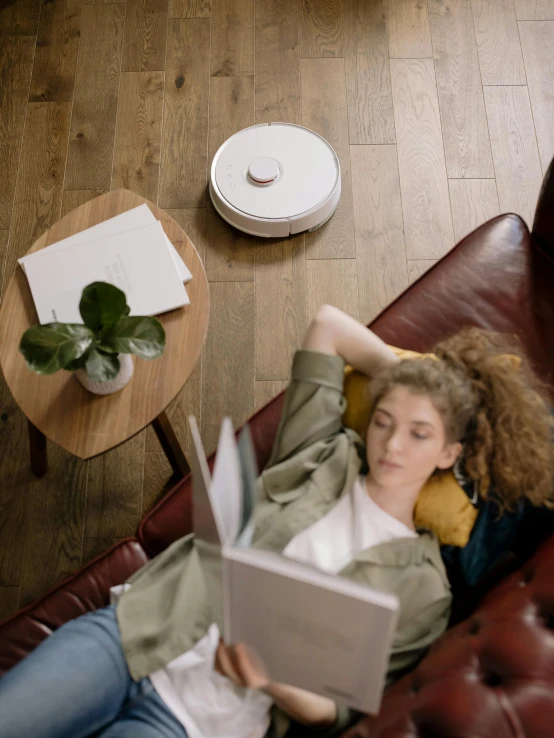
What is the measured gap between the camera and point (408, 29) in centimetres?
250

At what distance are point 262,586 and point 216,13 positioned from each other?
227 centimetres

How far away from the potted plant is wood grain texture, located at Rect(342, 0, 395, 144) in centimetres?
131

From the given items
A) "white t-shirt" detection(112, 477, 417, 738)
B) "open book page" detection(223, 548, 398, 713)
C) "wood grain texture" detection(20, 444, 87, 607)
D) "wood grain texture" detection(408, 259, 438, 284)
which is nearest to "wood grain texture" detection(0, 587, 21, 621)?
"wood grain texture" detection(20, 444, 87, 607)

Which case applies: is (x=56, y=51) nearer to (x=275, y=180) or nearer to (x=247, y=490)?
(x=275, y=180)

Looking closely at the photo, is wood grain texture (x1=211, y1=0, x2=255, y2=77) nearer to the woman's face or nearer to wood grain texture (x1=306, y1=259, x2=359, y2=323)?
wood grain texture (x1=306, y1=259, x2=359, y2=323)

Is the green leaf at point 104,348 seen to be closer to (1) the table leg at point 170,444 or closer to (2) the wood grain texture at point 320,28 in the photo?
(1) the table leg at point 170,444

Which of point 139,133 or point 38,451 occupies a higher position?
point 139,133

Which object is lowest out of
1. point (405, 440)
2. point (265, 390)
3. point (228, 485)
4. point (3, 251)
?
point (265, 390)

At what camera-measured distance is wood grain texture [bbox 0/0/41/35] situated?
2518mm

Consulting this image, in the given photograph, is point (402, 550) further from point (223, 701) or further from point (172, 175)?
point (172, 175)

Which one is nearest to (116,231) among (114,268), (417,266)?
(114,268)

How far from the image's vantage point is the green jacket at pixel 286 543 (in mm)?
1233

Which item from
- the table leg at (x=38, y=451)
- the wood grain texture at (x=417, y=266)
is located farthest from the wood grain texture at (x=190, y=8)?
the table leg at (x=38, y=451)

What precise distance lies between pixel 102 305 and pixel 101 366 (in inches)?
4.5
